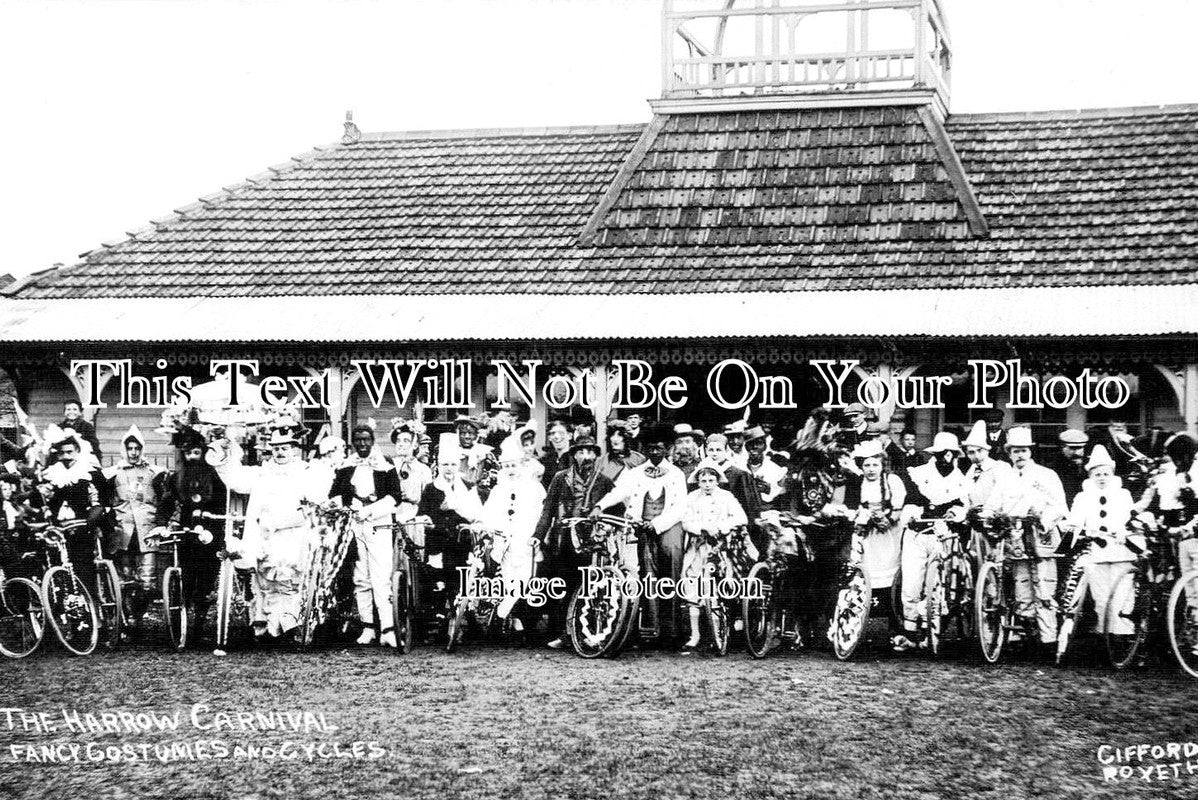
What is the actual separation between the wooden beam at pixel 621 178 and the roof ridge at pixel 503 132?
1.33 meters

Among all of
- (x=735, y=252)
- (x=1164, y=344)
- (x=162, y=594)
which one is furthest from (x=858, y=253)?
(x=162, y=594)

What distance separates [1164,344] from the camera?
1324 cm

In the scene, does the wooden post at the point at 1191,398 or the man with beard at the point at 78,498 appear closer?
the man with beard at the point at 78,498

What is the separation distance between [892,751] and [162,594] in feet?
21.3

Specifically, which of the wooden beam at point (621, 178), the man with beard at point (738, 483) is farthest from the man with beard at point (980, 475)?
the wooden beam at point (621, 178)

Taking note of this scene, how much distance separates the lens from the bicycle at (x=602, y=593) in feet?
36.3

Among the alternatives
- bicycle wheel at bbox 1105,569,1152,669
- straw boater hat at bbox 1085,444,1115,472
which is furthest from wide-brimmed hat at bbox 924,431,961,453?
bicycle wheel at bbox 1105,569,1152,669

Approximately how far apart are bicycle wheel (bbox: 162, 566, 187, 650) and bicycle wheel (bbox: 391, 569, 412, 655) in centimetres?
167

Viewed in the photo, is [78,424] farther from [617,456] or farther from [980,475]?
[980,475]

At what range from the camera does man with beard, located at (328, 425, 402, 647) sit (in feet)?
38.2

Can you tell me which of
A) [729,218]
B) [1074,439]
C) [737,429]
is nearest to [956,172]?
[729,218]

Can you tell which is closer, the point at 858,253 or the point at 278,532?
the point at 278,532

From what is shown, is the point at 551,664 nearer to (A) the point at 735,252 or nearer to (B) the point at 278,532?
(B) the point at 278,532

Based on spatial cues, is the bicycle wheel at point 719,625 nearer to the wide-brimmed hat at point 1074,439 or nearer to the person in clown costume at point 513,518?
the person in clown costume at point 513,518
